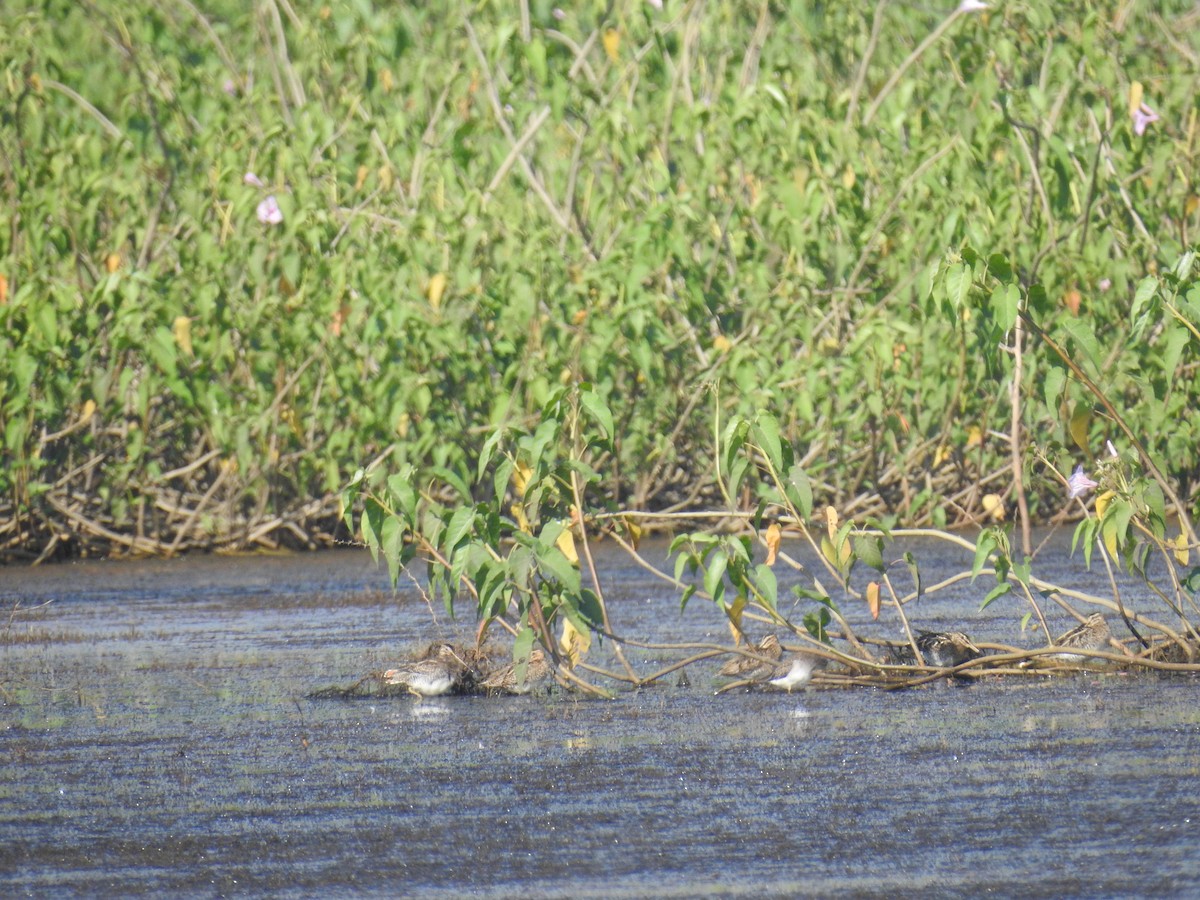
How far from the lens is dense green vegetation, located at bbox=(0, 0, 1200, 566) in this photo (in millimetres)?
8984

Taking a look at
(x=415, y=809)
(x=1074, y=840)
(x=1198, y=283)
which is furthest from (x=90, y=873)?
(x=1198, y=283)

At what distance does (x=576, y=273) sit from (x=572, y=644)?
13.8ft

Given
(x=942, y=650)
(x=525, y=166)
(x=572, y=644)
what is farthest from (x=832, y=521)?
(x=525, y=166)

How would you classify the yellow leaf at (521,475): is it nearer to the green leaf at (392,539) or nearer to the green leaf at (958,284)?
the green leaf at (392,539)

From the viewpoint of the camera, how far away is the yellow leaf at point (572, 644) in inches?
218

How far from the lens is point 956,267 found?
4.99 meters

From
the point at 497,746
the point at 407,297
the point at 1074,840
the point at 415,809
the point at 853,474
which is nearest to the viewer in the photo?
the point at 1074,840

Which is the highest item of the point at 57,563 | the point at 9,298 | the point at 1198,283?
the point at 1198,283

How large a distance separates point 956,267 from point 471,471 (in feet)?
16.3

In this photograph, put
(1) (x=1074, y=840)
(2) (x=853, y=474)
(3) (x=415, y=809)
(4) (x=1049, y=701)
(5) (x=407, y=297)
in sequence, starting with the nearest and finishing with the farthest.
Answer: (1) (x=1074, y=840) < (3) (x=415, y=809) < (4) (x=1049, y=701) < (5) (x=407, y=297) < (2) (x=853, y=474)

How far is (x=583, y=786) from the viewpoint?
4.40m

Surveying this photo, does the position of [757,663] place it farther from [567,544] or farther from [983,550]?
[983,550]

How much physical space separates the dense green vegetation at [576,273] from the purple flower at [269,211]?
0.01 metres

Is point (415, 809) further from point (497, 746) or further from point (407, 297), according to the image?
point (407, 297)
